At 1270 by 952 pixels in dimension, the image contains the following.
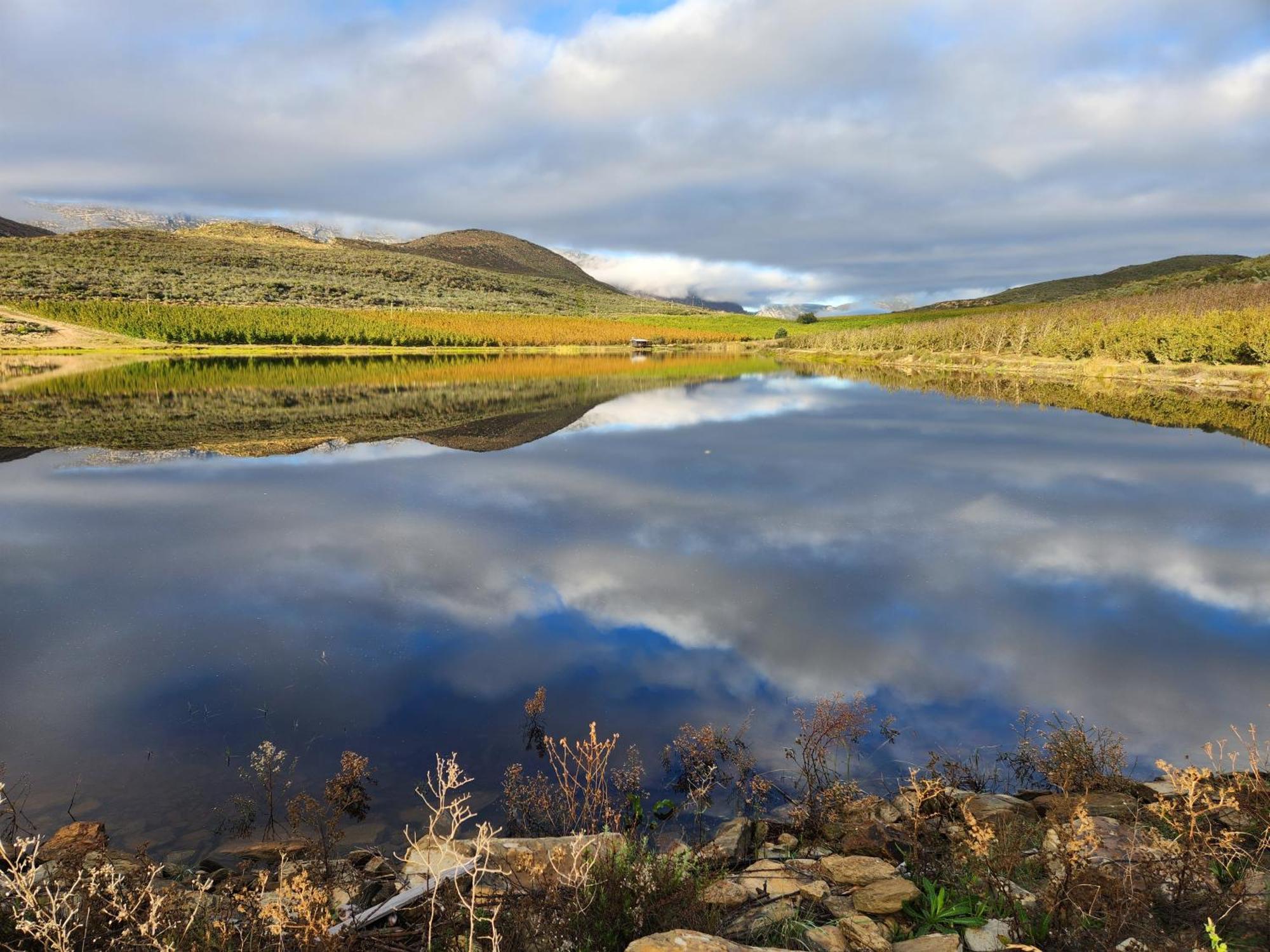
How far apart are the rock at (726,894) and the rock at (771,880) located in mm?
78

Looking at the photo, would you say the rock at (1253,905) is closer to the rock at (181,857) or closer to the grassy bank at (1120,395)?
the rock at (181,857)

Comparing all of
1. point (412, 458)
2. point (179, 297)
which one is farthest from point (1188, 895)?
point (179, 297)

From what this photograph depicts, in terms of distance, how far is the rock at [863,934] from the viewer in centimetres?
342

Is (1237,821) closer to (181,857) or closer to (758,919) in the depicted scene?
(758,919)

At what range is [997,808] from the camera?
195 inches

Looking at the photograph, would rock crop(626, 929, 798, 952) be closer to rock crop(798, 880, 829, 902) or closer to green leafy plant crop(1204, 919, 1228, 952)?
rock crop(798, 880, 829, 902)

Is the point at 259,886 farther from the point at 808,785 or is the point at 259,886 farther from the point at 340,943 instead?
the point at 808,785

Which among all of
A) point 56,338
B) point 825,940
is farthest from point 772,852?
point 56,338

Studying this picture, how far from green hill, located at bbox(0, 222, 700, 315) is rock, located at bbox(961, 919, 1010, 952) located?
3903 inches

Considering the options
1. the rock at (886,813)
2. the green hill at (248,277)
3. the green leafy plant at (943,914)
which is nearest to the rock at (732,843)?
the rock at (886,813)

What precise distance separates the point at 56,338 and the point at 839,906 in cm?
7709

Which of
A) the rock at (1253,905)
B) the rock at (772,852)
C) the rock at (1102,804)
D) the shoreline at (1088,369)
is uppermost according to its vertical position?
the shoreline at (1088,369)

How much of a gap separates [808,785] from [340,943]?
3462mm

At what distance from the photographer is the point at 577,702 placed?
21.3 feet
